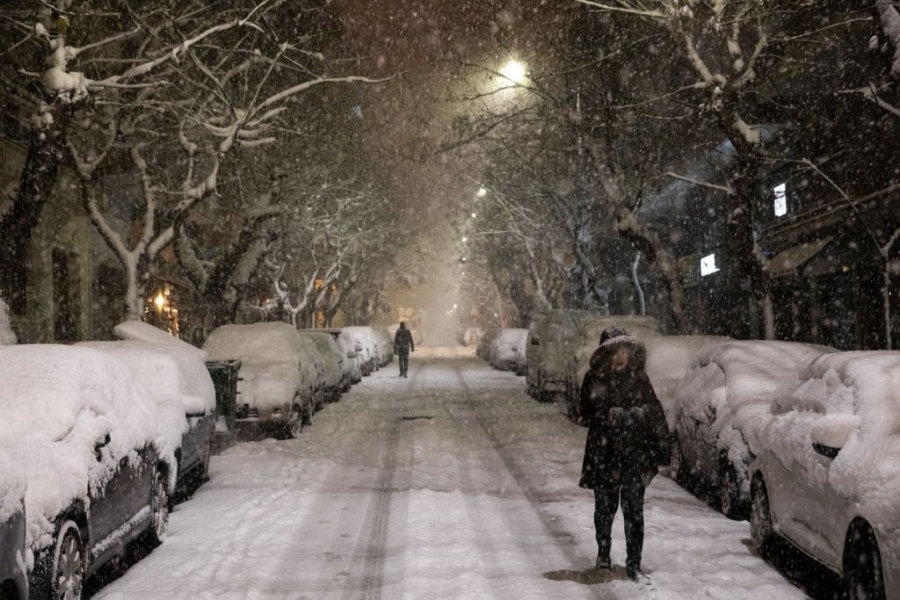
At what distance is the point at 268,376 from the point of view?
603 inches

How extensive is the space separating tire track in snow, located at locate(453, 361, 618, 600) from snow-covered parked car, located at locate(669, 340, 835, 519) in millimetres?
1659

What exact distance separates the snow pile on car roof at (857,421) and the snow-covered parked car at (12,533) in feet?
14.8

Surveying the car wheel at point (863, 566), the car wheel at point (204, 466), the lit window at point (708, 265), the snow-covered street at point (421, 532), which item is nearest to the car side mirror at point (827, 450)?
the car wheel at point (863, 566)

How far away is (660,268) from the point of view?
1930 cm

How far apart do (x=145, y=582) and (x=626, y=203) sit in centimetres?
1506

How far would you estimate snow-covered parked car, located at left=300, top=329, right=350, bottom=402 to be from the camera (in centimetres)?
2150

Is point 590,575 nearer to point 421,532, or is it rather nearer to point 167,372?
point 421,532

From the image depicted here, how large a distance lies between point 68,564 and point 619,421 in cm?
380

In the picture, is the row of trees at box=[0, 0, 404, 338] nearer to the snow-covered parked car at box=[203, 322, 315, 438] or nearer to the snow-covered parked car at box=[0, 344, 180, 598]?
the snow-covered parked car at box=[203, 322, 315, 438]

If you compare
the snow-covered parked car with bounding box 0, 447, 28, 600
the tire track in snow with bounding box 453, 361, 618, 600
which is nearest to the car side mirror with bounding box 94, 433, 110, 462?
the snow-covered parked car with bounding box 0, 447, 28, 600

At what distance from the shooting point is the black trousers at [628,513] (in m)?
6.59

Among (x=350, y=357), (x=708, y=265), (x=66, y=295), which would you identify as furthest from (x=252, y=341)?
(x=708, y=265)

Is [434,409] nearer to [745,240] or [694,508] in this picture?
[745,240]

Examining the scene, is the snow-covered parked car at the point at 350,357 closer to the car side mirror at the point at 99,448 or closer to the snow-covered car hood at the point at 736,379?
the snow-covered car hood at the point at 736,379
